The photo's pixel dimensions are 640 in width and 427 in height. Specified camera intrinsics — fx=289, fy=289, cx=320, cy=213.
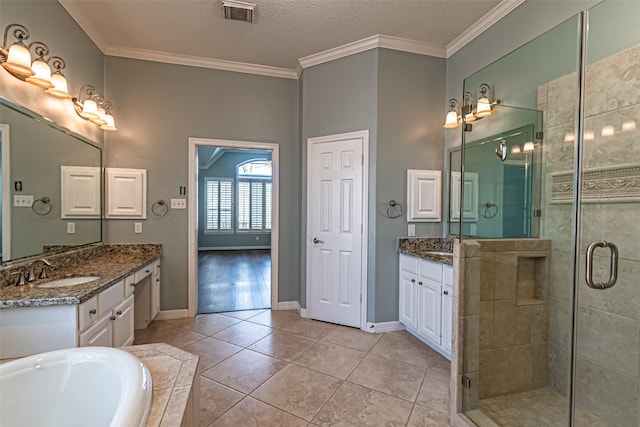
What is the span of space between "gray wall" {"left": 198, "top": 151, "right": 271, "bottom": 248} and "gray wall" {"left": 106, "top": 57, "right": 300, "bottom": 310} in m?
5.15

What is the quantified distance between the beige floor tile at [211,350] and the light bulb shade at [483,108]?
2.85 meters

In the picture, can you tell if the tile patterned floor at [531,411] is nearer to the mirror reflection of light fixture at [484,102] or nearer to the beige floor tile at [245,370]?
Result: the beige floor tile at [245,370]

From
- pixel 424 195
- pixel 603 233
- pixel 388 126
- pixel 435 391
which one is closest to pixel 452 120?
pixel 388 126

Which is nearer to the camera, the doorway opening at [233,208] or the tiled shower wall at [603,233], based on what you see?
the tiled shower wall at [603,233]

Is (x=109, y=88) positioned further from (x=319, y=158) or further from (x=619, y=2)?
(x=619, y=2)

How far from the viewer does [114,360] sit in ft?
4.10

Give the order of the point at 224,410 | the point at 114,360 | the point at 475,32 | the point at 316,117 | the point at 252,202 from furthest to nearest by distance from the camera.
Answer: the point at 252,202 < the point at 316,117 < the point at 475,32 < the point at 224,410 < the point at 114,360

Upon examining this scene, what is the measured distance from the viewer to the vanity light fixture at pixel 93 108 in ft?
8.47

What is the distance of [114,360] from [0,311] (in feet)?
2.68

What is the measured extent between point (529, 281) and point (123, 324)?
300cm

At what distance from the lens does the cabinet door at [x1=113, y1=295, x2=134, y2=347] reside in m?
2.11

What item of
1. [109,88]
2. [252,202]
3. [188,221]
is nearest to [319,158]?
[188,221]

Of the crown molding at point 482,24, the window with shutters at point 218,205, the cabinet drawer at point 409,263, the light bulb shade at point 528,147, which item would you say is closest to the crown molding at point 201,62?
the crown molding at point 482,24

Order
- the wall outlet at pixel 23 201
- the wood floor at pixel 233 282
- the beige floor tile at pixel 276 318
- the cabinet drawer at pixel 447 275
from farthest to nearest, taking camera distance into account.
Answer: the wood floor at pixel 233 282 < the beige floor tile at pixel 276 318 < the cabinet drawer at pixel 447 275 < the wall outlet at pixel 23 201
